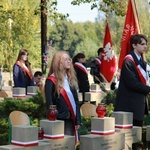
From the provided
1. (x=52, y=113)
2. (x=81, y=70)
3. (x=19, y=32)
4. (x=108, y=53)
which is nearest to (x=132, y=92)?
(x=52, y=113)

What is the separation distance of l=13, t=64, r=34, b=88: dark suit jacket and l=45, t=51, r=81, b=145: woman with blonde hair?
6429 millimetres

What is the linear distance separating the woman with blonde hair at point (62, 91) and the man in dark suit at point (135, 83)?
2.79 ft

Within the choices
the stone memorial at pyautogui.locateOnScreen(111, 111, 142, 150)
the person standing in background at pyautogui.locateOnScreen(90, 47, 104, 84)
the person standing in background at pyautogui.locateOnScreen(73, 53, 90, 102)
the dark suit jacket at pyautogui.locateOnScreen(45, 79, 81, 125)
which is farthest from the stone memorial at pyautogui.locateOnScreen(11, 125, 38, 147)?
the person standing in background at pyautogui.locateOnScreen(90, 47, 104, 84)

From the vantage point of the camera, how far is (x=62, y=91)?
723cm

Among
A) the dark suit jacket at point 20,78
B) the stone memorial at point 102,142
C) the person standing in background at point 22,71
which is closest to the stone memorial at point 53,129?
the stone memorial at point 102,142

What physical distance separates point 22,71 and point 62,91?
659 centimetres

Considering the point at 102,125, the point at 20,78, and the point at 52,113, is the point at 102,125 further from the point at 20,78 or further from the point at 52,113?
the point at 20,78

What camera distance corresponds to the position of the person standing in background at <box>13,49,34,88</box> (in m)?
13.4

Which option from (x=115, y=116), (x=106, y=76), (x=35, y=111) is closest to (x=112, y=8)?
(x=106, y=76)

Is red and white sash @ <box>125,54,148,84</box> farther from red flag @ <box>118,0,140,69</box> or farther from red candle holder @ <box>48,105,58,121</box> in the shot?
red flag @ <box>118,0,140,69</box>

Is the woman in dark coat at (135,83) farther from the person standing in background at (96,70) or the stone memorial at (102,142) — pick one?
the person standing in background at (96,70)

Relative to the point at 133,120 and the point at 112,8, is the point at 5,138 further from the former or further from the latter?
the point at 112,8

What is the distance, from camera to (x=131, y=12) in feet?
41.6

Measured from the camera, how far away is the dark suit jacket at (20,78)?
540 inches
